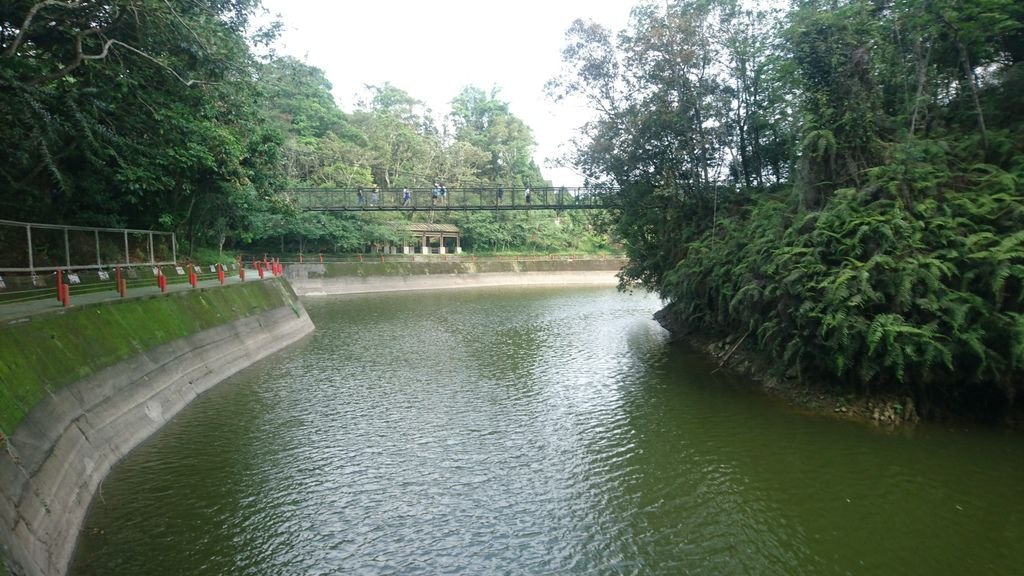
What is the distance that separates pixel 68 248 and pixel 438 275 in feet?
129

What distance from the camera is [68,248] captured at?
14.5 metres

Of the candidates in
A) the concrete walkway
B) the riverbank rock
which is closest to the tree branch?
the concrete walkway

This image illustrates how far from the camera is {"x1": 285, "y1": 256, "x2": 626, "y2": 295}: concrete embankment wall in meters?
46.5

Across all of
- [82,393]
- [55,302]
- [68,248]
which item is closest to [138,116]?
[68,248]

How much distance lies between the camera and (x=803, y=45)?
1513cm

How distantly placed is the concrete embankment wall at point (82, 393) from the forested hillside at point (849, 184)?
42.7 ft

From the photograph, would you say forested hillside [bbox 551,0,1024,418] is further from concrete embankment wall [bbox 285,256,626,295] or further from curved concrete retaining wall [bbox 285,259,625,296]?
curved concrete retaining wall [bbox 285,259,625,296]

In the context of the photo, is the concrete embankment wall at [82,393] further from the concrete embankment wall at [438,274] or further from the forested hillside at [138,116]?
the concrete embankment wall at [438,274]

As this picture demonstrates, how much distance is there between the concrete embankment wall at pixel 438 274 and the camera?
4653 centimetres

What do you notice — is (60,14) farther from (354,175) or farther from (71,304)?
(354,175)

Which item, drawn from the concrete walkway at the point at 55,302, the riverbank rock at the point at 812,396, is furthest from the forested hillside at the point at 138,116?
the riverbank rock at the point at 812,396

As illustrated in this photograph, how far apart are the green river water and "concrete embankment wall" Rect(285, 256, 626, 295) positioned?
29.6 m

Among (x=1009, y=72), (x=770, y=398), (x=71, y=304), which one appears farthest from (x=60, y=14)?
(x=1009, y=72)

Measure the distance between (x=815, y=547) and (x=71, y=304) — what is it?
14.4m
